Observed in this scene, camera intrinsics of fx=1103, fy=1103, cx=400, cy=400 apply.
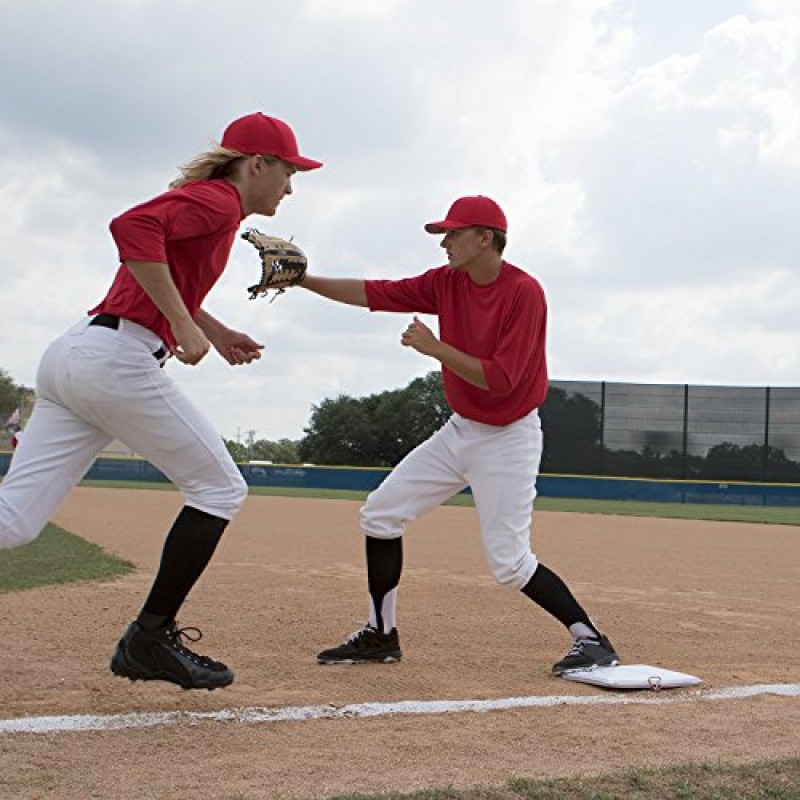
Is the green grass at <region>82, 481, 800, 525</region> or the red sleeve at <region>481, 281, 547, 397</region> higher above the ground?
the red sleeve at <region>481, 281, 547, 397</region>

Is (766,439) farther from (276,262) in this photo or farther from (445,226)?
(276,262)

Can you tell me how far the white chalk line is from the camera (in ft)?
11.0

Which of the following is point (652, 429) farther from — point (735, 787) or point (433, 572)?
point (735, 787)

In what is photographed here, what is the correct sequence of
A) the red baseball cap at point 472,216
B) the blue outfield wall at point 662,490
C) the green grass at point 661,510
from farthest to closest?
the blue outfield wall at point 662,490 < the green grass at point 661,510 < the red baseball cap at point 472,216

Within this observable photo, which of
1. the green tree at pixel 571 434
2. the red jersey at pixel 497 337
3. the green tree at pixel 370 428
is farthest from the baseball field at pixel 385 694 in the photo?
the green tree at pixel 370 428

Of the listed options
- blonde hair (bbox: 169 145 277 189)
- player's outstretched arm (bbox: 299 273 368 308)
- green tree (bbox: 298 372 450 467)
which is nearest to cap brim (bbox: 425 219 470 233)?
player's outstretched arm (bbox: 299 273 368 308)

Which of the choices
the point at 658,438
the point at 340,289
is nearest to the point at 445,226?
the point at 340,289

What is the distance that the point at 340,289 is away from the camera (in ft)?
16.6

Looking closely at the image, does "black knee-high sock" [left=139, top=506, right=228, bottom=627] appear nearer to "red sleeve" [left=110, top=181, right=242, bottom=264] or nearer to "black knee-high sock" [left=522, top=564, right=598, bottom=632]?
"red sleeve" [left=110, top=181, right=242, bottom=264]

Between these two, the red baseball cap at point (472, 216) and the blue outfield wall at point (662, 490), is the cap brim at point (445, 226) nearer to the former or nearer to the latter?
the red baseball cap at point (472, 216)

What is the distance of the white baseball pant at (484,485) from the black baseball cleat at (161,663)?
126cm

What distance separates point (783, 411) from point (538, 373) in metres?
32.8

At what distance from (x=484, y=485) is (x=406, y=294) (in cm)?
97

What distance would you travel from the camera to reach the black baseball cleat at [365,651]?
185 inches
